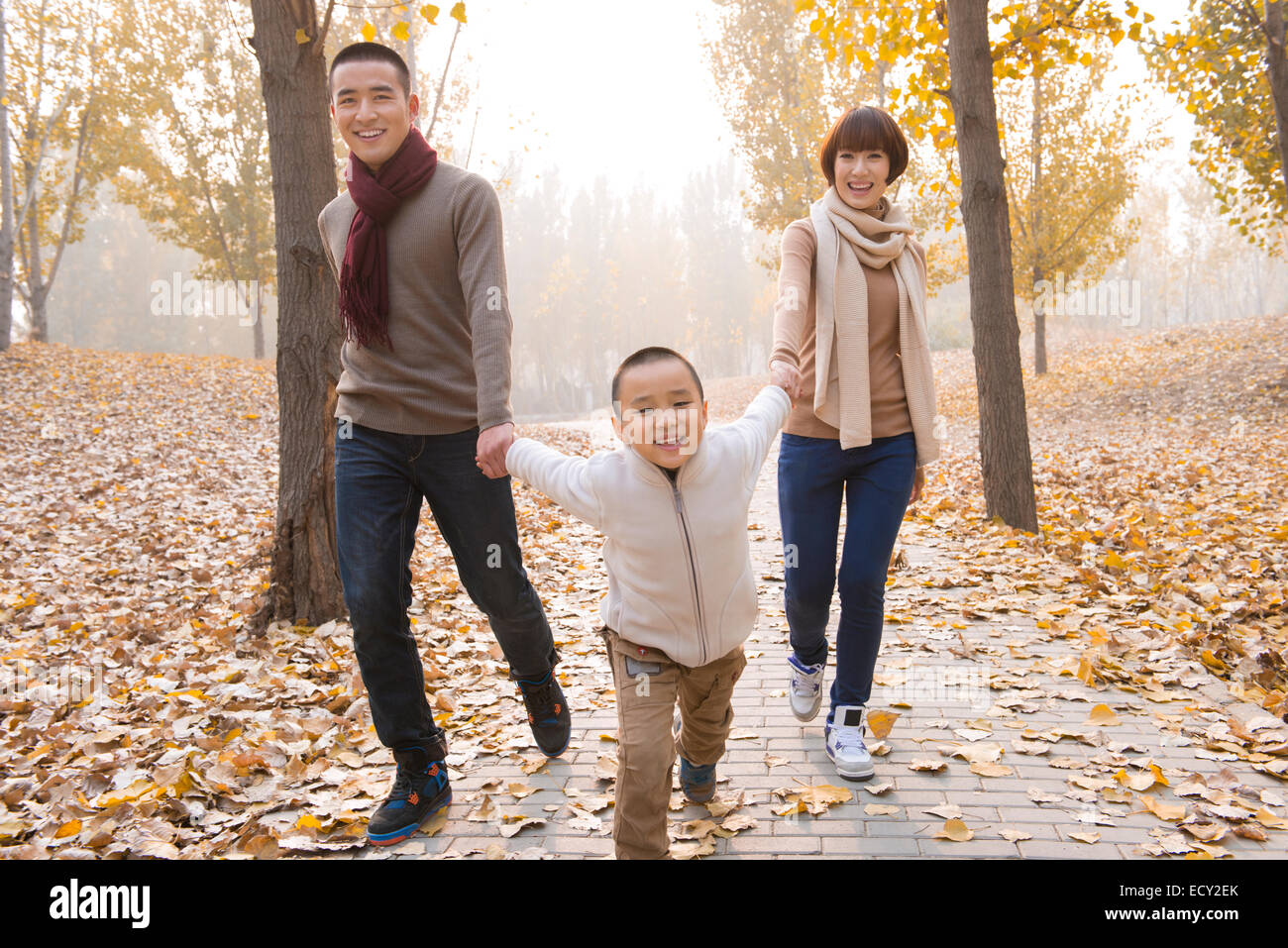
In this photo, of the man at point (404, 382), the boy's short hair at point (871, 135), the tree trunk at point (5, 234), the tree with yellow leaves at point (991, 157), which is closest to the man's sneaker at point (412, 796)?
the man at point (404, 382)

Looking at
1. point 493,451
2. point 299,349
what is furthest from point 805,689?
point 299,349

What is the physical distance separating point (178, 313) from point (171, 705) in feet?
207

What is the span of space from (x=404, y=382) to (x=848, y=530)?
Answer: 1.80 m

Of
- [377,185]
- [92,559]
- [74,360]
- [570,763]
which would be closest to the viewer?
[377,185]

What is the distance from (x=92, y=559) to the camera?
694cm

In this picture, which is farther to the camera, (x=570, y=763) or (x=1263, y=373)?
(x=1263, y=373)

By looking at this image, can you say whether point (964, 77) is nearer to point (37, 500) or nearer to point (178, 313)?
point (37, 500)

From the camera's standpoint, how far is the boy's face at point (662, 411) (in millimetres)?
2492

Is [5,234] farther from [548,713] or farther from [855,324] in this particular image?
[855,324]

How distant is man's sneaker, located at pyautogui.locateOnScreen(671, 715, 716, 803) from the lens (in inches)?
118

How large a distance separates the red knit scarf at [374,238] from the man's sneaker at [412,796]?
149 cm

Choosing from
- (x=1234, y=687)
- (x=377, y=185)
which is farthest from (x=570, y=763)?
(x=1234, y=687)

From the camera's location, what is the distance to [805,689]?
3.63 m
